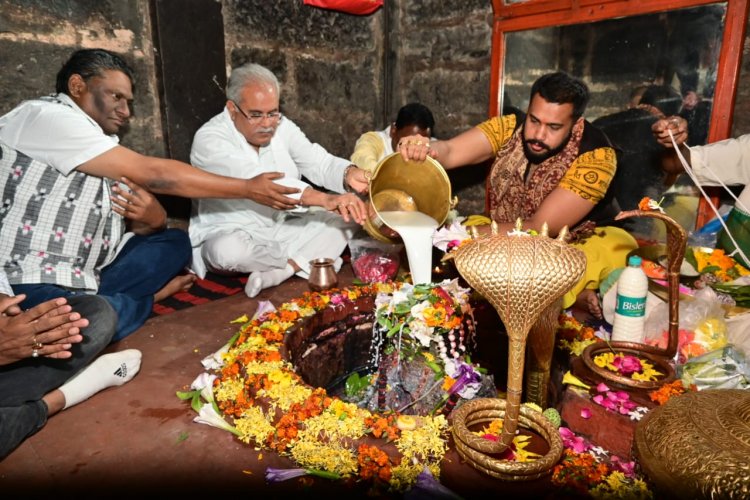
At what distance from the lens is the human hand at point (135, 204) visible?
2750 mm

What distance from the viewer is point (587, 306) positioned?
2.90 meters

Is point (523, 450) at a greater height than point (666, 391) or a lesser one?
lesser

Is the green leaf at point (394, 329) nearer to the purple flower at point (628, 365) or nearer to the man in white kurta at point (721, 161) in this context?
the purple flower at point (628, 365)

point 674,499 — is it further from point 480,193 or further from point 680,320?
point 480,193

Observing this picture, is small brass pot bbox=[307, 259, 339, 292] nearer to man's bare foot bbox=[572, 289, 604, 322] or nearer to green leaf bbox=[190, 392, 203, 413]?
green leaf bbox=[190, 392, 203, 413]

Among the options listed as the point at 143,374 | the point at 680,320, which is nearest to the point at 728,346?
the point at 680,320

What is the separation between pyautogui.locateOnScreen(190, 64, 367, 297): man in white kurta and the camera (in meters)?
3.50

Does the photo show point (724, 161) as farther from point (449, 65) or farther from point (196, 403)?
point (196, 403)

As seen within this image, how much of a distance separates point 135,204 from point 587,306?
2710 mm

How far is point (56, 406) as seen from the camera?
6.69ft

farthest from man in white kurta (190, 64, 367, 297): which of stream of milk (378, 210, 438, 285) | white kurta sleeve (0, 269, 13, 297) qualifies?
white kurta sleeve (0, 269, 13, 297)

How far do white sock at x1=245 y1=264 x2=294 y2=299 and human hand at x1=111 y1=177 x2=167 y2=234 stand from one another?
698mm

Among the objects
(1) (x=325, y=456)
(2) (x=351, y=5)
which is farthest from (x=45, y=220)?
(2) (x=351, y=5)

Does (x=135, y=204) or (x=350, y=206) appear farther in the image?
(x=350, y=206)
